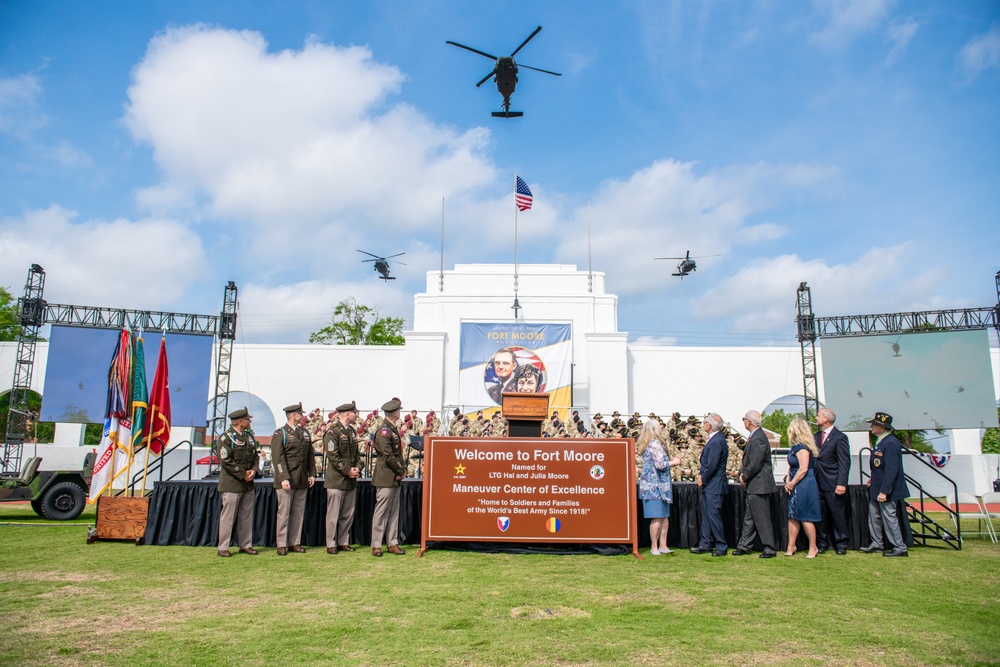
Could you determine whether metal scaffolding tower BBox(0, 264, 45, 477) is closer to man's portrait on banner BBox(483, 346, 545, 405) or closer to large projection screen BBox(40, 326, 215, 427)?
large projection screen BBox(40, 326, 215, 427)

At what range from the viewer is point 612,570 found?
628cm

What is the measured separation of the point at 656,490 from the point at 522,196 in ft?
67.3

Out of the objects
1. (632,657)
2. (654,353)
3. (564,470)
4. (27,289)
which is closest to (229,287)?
(27,289)

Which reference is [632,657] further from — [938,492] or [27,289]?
[27,289]

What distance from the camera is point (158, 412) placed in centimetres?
887

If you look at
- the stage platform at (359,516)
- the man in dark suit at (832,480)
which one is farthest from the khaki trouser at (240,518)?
the man in dark suit at (832,480)

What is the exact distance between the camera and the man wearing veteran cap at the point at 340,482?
24.7 ft

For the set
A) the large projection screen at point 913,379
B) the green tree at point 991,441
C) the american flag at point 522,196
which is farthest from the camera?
the green tree at point 991,441

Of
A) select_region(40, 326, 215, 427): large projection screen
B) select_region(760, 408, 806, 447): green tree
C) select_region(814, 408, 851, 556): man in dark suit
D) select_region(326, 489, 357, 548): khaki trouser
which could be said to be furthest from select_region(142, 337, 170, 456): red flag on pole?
select_region(760, 408, 806, 447): green tree

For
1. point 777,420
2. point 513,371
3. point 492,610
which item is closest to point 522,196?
point 513,371

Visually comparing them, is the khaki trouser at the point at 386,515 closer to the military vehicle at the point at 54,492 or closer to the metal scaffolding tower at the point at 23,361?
the military vehicle at the point at 54,492

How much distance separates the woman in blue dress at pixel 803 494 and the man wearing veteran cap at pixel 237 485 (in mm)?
5945

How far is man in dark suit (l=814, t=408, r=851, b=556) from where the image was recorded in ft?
24.9

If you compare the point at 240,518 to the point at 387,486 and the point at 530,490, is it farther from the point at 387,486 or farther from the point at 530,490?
the point at 530,490
